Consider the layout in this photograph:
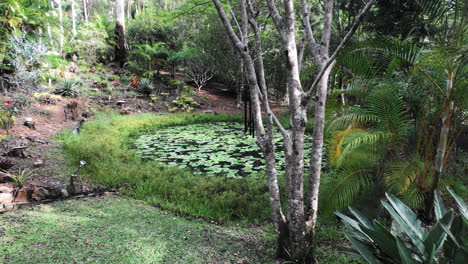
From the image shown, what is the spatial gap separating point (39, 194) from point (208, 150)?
12.2 ft

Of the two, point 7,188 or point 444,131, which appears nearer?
point 444,131

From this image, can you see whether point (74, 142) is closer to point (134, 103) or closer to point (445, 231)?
point (134, 103)

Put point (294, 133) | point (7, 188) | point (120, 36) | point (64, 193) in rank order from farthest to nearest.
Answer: point (120, 36)
point (64, 193)
point (7, 188)
point (294, 133)

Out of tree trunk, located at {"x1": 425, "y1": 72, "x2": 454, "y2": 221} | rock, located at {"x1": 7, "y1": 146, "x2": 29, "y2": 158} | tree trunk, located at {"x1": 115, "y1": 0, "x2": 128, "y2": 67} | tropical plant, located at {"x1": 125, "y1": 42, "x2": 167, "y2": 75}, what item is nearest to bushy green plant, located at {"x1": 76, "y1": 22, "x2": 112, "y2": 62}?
tree trunk, located at {"x1": 115, "y1": 0, "x2": 128, "y2": 67}

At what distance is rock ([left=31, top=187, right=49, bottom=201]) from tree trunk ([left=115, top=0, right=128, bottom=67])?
41.6 ft

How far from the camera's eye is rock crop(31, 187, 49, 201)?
11.3 ft

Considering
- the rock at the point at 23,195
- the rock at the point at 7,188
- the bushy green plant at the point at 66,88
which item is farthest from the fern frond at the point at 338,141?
the bushy green plant at the point at 66,88

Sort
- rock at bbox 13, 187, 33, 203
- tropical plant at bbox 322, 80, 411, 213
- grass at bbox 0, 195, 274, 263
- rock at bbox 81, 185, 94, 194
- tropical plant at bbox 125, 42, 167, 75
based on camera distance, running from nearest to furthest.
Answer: grass at bbox 0, 195, 274, 263 < tropical plant at bbox 322, 80, 411, 213 < rock at bbox 13, 187, 33, 203 < rock at bbox 81, 185, 94, 194 < tropical plant at bbox 125, 42, 167, 75

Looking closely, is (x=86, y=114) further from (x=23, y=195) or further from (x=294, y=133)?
(x=294, y=133)

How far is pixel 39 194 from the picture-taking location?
137 inches

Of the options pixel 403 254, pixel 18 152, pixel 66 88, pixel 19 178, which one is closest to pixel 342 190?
pixel 403 254

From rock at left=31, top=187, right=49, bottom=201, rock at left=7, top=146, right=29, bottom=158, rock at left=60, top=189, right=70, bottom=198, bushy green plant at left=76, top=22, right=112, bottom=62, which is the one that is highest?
bushy green plant at left=76, top=22, right=112, bottom=62

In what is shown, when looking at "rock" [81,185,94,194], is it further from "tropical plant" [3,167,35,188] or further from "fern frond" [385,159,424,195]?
"fern frond" [385,159,424,195]

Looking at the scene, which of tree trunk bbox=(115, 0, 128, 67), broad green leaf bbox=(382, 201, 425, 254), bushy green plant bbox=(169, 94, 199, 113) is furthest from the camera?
tree trunk bbox=(115, 0, 128, 67)
